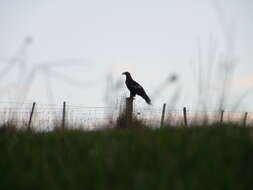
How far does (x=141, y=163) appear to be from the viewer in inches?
129

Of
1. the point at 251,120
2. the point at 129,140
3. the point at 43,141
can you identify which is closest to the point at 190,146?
the point at 129,140

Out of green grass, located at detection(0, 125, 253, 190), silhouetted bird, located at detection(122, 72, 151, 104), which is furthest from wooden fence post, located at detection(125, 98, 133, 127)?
green grass, located at detection(0, 125, 253, 190)

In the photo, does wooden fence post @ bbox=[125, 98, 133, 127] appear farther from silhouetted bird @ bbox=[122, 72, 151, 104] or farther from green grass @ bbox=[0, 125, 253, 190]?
green grass @ bbox=[0, 125, 253, 190]

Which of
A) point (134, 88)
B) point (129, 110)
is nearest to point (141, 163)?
point (129, 110)

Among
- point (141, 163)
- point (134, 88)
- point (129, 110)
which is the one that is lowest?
point (141, 163)

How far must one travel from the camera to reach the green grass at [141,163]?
2.91 m

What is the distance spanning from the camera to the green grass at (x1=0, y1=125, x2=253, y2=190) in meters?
2.91

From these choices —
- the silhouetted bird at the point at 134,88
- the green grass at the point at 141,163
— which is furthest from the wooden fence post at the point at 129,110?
the green grass at the point at 141,163

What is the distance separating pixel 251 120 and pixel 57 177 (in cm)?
365

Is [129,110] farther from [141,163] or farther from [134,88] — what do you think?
[141,163]

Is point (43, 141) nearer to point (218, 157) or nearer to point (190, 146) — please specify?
point (190, 146)

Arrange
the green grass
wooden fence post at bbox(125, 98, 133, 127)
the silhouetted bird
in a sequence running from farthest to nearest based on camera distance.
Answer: the silhouetted bird < wooden fence post at bbox(125, 98, 133, 127) < the green grass

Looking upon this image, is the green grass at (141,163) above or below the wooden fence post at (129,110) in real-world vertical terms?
below

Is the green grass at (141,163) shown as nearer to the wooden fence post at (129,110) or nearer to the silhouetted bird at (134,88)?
the wooden fence post at (129,110)
